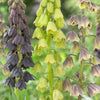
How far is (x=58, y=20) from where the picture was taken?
1983 millimetres

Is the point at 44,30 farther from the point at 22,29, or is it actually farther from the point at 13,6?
the point at 13,6

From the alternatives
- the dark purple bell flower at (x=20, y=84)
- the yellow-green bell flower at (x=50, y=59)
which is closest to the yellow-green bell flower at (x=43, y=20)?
the yellow-green bell flower at (x=50, y=59)

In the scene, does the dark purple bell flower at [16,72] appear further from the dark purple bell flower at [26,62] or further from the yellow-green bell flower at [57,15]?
the yellow-green bell flower at [57,15]

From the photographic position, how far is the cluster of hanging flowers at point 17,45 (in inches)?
78.2

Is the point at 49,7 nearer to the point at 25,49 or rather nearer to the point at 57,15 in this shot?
the point at 57,15

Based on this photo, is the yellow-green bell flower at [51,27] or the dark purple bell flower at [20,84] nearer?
the yellow-green bell flower at [51,27]

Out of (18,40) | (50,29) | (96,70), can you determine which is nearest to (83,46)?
(96,70)

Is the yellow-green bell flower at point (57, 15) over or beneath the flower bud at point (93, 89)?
over

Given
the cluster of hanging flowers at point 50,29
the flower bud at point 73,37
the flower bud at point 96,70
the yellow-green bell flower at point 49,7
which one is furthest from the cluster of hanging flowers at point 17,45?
the flower bud at point 96,70

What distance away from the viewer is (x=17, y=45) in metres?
2.06

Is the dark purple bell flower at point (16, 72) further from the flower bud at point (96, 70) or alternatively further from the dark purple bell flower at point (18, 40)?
the flower bud at point (96, 70)

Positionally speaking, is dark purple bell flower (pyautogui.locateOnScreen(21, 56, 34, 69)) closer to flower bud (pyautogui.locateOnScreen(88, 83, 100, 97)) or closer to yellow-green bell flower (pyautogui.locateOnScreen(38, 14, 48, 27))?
yellow-green bell flower (pyautogui.locateOnScreen(38, 14, 48, 27))

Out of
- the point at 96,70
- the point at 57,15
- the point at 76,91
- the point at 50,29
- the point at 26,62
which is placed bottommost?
the point at 76,91

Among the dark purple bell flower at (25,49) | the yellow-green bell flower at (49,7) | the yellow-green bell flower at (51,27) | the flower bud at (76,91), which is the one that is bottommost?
the flower bud at (76,91)
